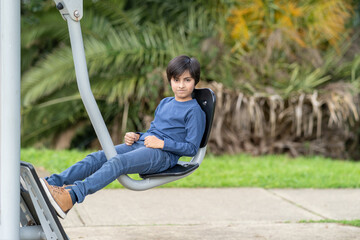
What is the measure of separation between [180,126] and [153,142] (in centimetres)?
25

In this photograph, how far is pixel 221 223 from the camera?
4684 mm

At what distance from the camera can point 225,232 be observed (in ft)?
14.3

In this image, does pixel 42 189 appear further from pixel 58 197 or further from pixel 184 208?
pixel 184 208

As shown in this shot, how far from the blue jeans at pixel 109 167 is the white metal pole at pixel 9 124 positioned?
1.05 feet

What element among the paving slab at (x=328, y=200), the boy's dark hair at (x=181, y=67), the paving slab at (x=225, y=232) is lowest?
the paving slab at (x=328, y=200)

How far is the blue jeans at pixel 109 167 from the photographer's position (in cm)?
303

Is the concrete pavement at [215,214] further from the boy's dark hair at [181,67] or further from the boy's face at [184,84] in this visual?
the boy's dark hair at [181,67]

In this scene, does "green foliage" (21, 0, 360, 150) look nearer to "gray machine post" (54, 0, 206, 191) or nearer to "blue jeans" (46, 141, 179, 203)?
"blue jeans" (46, 141, 179, 203)

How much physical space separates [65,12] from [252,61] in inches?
247

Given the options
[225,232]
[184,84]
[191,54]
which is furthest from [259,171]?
[184,84]

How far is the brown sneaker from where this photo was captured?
2.92m

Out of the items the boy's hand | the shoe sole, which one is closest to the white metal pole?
the shoe sole

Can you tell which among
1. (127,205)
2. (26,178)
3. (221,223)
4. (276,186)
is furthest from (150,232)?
(276,186)

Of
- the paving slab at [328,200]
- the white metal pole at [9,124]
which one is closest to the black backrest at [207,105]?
the white metal pole at [9,124]
